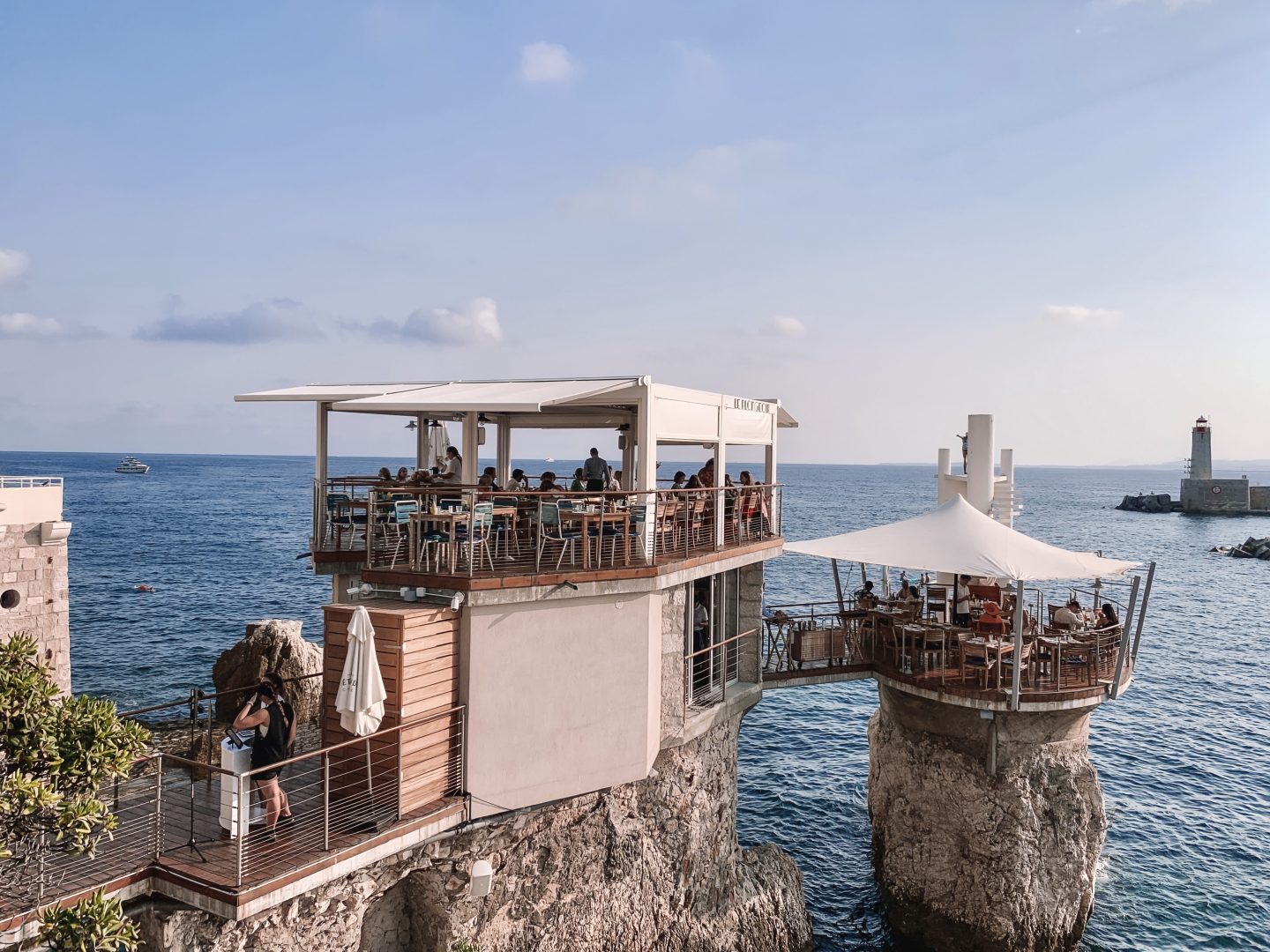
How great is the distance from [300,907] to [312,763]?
287 cm

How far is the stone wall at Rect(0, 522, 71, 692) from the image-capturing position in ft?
69.5

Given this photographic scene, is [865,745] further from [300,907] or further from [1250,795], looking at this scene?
[300,907]

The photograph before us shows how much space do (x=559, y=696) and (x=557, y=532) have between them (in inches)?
99.4

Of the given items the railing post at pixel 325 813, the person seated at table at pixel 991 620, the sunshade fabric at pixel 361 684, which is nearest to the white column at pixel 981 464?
the person seated at table at pixel 991 620

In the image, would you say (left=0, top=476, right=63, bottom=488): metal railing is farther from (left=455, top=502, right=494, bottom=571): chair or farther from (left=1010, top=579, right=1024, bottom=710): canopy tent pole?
(left=1010, top=579, right=1024, bottom=710): canopy tent pole

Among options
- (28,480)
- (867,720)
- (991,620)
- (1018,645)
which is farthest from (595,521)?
(867,720)

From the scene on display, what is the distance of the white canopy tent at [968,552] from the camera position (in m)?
16.1

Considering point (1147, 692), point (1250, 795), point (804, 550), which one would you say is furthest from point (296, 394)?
point (1147, 692)

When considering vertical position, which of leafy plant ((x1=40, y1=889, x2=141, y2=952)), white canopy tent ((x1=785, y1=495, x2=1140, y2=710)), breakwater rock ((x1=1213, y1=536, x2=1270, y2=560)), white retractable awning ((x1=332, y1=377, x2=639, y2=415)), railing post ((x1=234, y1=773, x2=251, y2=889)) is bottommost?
breakwater rock ((x1=1213, y1=536, x2=1270, y2=560))

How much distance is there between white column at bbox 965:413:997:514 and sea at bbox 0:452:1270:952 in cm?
960

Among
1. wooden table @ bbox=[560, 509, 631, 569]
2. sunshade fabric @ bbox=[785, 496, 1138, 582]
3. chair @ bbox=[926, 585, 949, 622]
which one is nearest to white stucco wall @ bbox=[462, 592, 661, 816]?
wooden table @ bbox=[560, 509, 631, 569]

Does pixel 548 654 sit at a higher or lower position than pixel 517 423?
lower

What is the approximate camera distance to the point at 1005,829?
55.7ft

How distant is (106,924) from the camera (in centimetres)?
846
